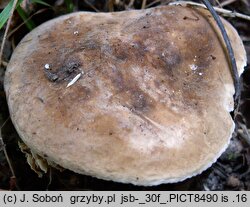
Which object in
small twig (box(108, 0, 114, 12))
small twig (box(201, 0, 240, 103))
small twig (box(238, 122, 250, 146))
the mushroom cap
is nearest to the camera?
the mushroom cap

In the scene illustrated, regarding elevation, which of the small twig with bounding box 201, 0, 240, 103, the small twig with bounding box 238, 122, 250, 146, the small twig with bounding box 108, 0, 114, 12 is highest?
the small twig with bounding box 108, 0, 114, 12

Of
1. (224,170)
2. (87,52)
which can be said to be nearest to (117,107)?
(87,52)

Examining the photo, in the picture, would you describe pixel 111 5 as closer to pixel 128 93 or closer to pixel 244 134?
pixel 128 93

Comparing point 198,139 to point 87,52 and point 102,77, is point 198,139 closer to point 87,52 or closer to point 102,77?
point 102,77

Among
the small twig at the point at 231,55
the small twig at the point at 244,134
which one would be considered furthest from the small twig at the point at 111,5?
the small twig at the point at 244,134

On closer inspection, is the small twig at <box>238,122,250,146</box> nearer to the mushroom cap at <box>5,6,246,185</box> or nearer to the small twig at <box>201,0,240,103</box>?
the small twig at <box>201,0,240,103</box>

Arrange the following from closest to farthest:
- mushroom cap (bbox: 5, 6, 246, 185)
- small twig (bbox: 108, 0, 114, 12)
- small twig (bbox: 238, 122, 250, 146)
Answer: mushroom cap (bbox: 5, 6, 246, 185) < small twig (bbox: 238, 122, 250, 146) < small twig (bbox: 108, 0, 114, 12)

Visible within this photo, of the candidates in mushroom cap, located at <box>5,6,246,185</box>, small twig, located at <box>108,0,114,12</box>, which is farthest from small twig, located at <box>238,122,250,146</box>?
small twig, located at <box>108,0,114,12</box>

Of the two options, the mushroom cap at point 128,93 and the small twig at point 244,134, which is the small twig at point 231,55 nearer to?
the mushroom cap at point 128,93

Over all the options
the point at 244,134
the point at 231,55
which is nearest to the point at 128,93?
the point at 231,55
